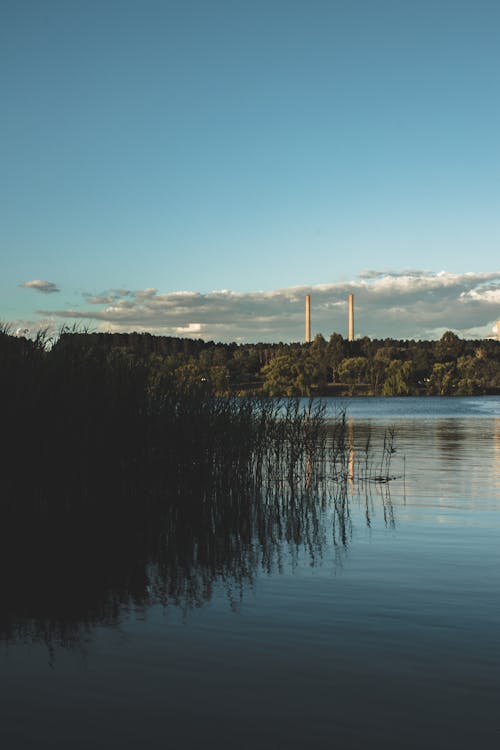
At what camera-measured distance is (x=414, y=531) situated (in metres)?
12.8

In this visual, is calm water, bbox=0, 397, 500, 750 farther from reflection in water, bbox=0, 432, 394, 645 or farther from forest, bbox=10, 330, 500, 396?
forest, bbox=10, 330, 500, 396

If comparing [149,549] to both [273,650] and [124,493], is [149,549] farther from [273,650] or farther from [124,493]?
[273,650]

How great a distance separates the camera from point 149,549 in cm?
1153

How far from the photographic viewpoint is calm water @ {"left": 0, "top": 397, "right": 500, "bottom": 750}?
5484 mm

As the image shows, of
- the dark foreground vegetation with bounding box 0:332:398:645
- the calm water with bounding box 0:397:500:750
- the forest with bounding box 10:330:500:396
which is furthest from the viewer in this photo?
the forest with bounding box 10:330:500:396

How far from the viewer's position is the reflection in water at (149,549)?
8.55 metres

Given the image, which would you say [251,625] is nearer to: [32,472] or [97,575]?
[97,575]

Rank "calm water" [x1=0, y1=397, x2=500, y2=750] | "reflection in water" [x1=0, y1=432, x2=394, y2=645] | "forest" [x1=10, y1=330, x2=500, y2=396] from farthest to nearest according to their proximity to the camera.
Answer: "forest" [x1=10, y1=330, x2=500, y2=396] → "reflection in water" [x1=0, y1=432, x2=394, y2=645] → "calm water" [x1=0, y1=397, x2=500, y2=750]

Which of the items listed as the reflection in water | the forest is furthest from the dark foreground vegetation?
the forest

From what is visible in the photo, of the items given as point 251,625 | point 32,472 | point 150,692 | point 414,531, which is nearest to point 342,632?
point 251,625

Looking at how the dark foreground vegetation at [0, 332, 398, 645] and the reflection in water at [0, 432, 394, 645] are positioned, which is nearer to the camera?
the reflection in water at [0, 432, 394, 645]

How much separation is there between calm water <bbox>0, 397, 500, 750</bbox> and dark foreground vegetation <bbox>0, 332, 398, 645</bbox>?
0.33ft

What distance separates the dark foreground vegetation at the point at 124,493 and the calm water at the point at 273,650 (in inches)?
3.9

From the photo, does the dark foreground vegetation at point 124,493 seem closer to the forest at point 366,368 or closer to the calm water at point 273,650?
the calm water at point 273,650
